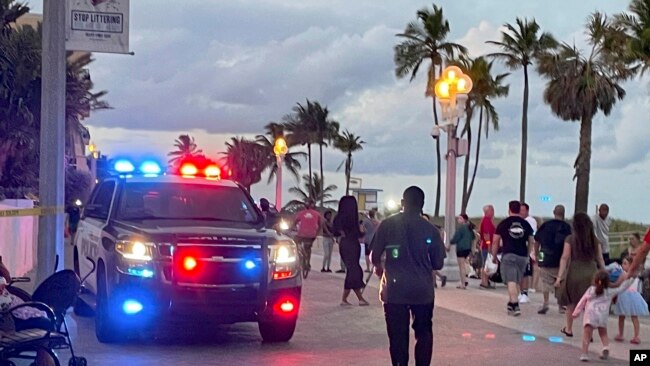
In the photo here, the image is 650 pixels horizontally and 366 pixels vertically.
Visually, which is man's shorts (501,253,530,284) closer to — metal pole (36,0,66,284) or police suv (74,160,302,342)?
police suv (74,160,302,342)

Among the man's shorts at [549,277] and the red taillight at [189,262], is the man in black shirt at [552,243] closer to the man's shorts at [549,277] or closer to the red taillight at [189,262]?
the man's shorts at [549,277]

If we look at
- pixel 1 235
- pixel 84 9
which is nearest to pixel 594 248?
pixel 84 9

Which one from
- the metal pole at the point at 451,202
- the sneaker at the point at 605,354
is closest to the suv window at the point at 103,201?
the sneaker at the point at 605,354

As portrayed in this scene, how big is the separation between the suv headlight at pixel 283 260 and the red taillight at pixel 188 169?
3022 mm

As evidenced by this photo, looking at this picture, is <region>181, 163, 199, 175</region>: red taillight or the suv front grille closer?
the suv front grille

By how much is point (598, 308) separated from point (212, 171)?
593 centimetres

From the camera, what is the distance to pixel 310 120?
71.1 meters

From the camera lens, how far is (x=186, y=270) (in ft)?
35.3

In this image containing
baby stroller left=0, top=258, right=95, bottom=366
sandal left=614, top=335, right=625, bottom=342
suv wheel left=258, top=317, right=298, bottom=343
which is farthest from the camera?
sandal left=614, top=335, right=625, bottom=342

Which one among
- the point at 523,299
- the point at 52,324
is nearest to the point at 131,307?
the point at 52,324

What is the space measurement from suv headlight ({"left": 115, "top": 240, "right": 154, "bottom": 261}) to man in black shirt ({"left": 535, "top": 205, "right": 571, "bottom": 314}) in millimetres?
7048

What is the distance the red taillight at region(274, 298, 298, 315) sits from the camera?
11.2 m

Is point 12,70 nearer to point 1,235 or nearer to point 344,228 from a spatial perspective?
point 1,235

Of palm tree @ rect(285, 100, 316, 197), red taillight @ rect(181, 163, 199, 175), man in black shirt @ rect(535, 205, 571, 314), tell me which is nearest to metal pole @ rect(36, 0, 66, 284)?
red taillight @ rect(181, 163, 199, 175)
